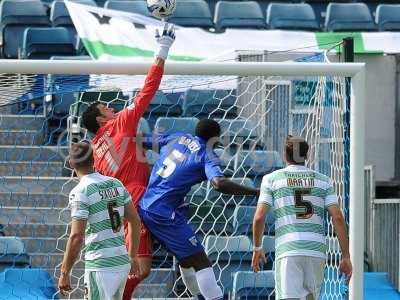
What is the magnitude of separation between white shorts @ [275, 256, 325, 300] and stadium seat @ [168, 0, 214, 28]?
5641mm

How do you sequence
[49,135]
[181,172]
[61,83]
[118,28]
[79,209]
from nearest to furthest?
[79,209] < [181,172] < [61,83] < [49,135] < [118,28]

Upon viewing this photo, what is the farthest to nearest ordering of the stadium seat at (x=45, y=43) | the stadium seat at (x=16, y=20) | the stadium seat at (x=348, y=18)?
1. the stadium seat at (x=348, y=18)
2. the stadium seat at (x=16, y=20)
3. the stadium seat at (x=45, y=43)

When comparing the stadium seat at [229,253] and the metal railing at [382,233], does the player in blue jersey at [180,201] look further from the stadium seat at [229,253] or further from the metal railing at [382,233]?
the metal railing at [382,233]

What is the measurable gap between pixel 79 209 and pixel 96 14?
496 cm

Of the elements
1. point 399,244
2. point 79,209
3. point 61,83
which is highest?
point 61,83

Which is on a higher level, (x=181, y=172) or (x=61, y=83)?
(x=61, y=83)

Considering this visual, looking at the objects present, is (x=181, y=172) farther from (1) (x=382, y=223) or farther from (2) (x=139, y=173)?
(1) (x=382, y=223)

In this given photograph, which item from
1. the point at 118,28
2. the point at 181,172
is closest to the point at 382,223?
the point at 181,172

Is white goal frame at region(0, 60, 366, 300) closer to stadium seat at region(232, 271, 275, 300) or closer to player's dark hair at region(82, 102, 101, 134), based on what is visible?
player's dark hair at region(82, 102, 101, 134)

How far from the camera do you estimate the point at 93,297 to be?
735cm

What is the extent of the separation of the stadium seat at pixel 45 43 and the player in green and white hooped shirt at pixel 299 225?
460cm

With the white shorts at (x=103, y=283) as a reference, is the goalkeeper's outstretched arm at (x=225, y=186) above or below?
above

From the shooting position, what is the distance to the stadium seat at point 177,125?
9.74 metres

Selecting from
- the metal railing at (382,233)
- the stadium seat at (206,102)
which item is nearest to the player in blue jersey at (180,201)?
the stadium seat at (206,102)
